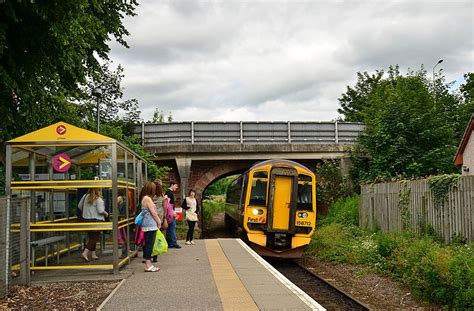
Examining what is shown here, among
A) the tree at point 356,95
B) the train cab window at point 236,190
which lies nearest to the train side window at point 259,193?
the train cab window at point 236,190

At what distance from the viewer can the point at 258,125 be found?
2456 cm

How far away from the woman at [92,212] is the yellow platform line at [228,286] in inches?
92.3

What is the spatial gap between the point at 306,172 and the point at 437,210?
4.24m

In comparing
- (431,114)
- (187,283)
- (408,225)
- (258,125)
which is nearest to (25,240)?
(187,283)

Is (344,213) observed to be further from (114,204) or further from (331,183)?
(114,204)

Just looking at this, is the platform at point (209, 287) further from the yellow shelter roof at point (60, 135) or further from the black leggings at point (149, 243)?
the yellow shelter roof at point (60, 135)

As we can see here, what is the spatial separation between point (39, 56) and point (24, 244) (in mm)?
3645

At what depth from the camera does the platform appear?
6605 mm

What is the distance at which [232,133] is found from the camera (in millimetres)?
24484

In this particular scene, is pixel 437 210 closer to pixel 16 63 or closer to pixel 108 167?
pixel 108 167

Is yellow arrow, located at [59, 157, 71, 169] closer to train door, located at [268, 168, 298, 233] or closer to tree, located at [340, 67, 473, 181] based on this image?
train door, located at [268, 168, 298, 233]

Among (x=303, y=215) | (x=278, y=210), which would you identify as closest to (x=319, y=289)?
(x=303, y=215)

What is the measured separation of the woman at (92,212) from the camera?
9.57 metres

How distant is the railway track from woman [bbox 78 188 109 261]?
15.4ft
